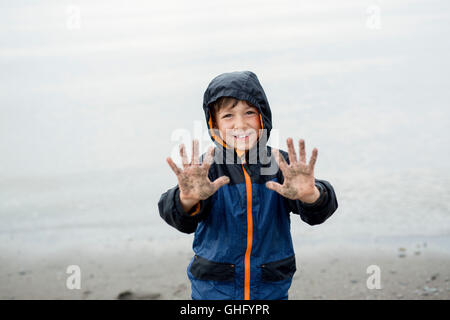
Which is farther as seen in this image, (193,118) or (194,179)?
(193,118)

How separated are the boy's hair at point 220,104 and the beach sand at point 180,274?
1.85 metres

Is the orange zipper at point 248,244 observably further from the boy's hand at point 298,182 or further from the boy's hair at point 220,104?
the boy's hair at point 220,104

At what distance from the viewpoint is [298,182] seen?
7.31ft

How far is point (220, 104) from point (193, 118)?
505 centimetres

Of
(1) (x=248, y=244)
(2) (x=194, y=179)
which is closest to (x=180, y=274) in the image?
(1) (x=248, y=244)

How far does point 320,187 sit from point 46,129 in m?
6.54

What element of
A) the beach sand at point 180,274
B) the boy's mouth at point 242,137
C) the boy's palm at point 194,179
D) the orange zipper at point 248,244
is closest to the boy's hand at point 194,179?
the boy's palm at point 194,179

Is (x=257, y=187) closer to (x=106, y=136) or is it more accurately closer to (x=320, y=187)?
(x=320, y=187)

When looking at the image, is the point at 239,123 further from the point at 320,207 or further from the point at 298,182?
the point at 320,207

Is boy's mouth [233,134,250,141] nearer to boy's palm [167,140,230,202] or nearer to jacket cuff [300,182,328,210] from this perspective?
boy's palm [167,140,230,202]

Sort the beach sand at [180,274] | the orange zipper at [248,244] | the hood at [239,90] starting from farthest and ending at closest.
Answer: the beach sand at [180,274], the hood at [239,90], the orange zipper at [248,244]

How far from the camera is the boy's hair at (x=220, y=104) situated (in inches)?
99.8

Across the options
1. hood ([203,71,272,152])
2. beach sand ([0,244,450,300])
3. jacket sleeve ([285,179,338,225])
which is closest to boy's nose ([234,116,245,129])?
hood ([203,71,272,152])

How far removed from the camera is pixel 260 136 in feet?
8.44
